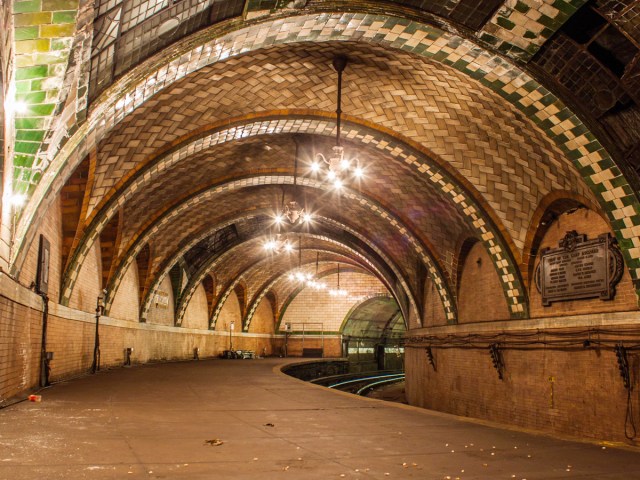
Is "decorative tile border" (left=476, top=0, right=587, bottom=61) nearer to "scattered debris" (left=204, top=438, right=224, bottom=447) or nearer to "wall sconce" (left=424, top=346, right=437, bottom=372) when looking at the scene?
"scattered debris" (left=204, top=438, right=224, bottom=447)

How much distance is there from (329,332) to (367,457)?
84.6 feet

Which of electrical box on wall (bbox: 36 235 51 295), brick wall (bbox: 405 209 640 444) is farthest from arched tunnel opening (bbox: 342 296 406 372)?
electrical box on wall (bbox: 36 235 51 295)

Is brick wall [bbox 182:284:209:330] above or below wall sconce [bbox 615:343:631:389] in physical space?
above

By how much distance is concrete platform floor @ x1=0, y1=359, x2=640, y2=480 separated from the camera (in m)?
3.81

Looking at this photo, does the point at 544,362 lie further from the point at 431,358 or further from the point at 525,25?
the point at 525,25

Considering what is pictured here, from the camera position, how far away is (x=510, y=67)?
7078 millimetres

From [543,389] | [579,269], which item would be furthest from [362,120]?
[543,389]

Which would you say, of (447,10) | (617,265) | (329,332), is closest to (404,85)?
(447,10)

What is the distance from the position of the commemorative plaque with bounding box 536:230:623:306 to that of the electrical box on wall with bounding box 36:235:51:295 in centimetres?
817

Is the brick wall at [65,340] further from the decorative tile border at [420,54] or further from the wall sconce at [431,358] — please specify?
the wall sconce at [431,358]

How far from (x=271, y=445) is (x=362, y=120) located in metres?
6.65

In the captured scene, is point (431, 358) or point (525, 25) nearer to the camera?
point (525, 25)

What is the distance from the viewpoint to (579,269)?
29.8 feet

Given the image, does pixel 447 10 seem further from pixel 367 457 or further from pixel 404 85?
pixel 367 457
